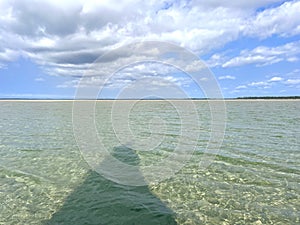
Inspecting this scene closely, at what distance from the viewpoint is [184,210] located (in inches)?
332

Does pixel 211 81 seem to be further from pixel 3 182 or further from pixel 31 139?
pixel 31 139

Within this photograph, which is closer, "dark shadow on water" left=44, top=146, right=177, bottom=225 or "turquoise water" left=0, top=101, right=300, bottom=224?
"dark shadow on water" left=44, top=146, right=177, bottom=225

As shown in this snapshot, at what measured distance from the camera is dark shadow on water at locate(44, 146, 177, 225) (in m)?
7.87

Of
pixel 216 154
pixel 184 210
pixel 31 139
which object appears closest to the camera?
pixel 184 210

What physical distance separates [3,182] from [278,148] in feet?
52.4

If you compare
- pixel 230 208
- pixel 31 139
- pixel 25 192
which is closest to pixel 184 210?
pixel 230 208

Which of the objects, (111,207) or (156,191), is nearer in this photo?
(111,207)

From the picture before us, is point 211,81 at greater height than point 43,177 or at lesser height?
greater

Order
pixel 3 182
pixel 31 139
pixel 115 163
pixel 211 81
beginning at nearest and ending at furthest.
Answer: pixel 211 81
pixel 3 182
pixel 115 163
pixel 31 139

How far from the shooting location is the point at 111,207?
8727 mm

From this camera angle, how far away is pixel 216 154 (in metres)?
15.7

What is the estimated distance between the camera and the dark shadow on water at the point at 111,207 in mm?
7871

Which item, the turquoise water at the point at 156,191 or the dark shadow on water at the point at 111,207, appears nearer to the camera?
the dark shadow on water at the point at 111,207

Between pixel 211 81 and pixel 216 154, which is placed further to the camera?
pixel 216 154
